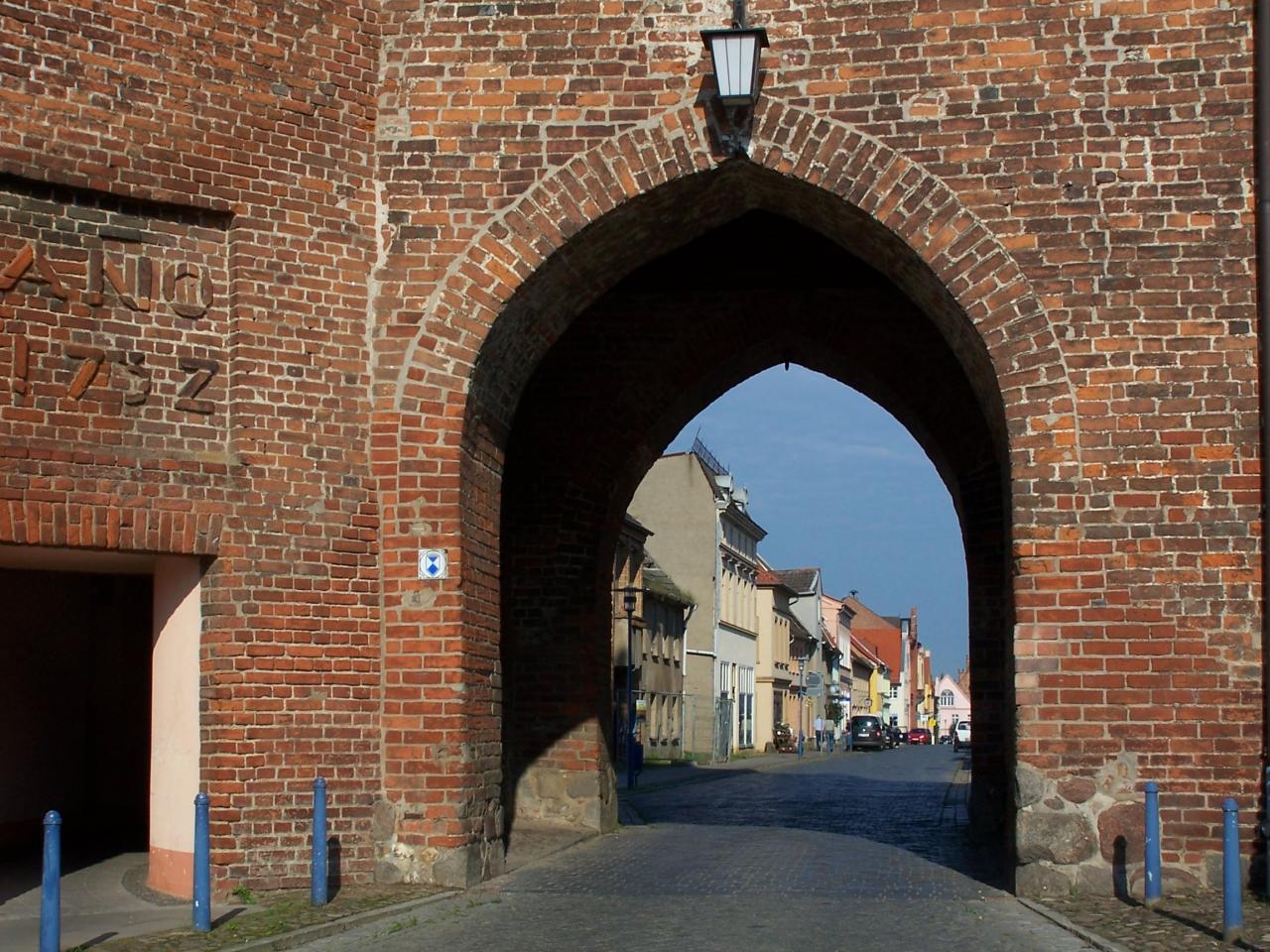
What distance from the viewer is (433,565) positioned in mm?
11719

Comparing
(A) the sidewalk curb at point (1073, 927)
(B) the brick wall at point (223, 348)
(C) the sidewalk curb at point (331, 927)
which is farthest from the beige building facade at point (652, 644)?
(A) the sidewalk curb at point (1073, 927)

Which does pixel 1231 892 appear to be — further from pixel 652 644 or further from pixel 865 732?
pixel 865 732

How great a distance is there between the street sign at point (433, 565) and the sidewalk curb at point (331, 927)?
2193 millimetres

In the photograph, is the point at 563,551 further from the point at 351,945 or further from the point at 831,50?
the point at 351,945

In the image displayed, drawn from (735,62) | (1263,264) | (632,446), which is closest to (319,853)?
(735,62)

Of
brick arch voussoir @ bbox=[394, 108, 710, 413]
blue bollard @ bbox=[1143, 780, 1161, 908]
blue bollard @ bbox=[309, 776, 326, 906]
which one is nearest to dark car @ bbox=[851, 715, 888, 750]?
brick arch voussoir @ bbox=[394, 108, 710, 413]

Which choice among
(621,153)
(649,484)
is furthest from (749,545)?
(621,153)

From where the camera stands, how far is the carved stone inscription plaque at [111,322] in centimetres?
1040

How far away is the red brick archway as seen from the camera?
11523mm

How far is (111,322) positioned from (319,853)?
3.70m

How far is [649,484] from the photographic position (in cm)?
5228

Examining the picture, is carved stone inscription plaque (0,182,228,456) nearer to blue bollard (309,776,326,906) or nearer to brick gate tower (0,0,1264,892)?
brick gate tower (0,0,1264,892)

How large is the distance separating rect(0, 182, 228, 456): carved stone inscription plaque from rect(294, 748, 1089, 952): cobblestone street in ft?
12.0

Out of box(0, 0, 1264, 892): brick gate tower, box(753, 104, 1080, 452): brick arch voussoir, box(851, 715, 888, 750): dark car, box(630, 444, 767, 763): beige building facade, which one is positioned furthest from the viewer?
box(851, 715, 888, 750): dark car
